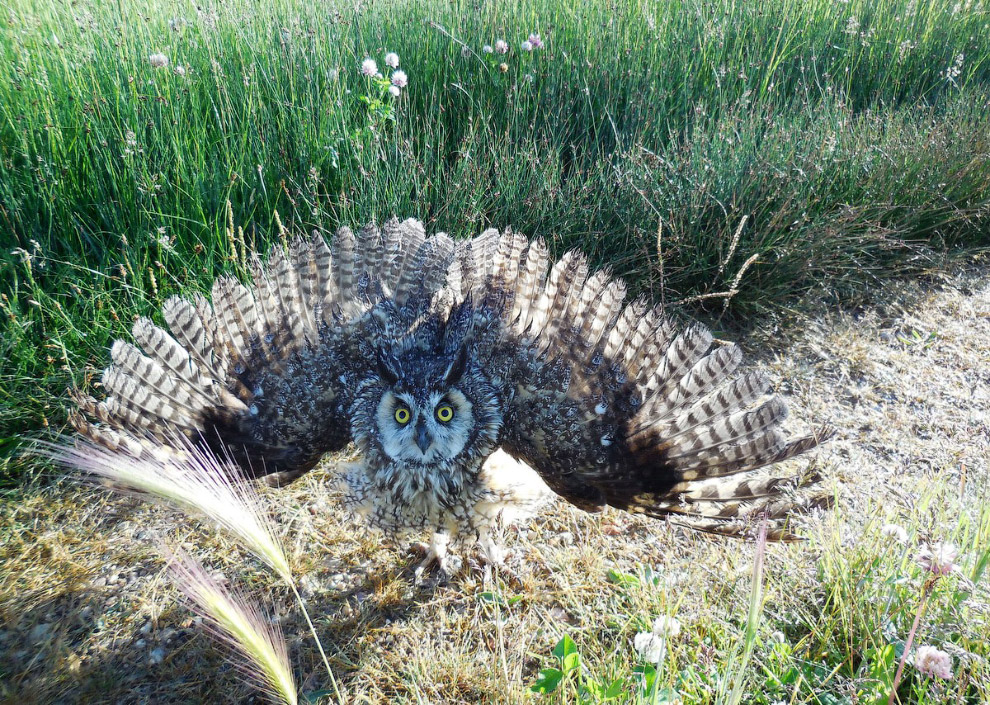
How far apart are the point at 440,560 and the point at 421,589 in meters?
0.14

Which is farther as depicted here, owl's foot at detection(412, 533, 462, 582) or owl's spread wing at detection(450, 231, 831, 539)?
owl's foot at detection(412, 533, 462, 582)

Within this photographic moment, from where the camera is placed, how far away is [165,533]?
2.93m

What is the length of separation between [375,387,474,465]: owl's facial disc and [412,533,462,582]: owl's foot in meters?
0.62

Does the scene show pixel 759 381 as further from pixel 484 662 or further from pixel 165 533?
pixel 165 533

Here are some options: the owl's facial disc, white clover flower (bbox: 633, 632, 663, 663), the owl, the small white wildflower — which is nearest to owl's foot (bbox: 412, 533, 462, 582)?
the owl

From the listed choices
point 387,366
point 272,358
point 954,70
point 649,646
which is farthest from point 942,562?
point 954,70

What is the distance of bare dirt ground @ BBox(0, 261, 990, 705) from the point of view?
7.77 feet

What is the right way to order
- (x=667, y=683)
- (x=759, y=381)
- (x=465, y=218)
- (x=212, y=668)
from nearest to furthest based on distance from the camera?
(x=667, y=683)
(x=759, y=381)
(x=212, y=668)
(x=465, y=218)

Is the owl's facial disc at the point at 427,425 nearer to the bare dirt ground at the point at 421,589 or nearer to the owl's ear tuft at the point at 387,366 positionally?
the owl's ear tuft at the point at 387,366

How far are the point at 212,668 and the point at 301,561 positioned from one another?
54 centimetres

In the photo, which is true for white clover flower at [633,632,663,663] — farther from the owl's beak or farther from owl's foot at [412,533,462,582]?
owl's foot at [412,533,462,582]

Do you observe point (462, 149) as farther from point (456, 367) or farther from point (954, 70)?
point (954, 70)

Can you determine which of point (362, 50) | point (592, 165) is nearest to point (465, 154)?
point (592, 165)

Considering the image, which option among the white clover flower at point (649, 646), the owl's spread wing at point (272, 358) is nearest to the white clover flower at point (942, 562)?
the white clover flower at point (649, 646)
